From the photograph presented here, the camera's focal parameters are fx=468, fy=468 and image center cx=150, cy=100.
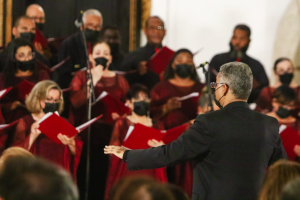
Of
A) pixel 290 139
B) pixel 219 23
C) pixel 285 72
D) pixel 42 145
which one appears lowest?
pixel 42 145

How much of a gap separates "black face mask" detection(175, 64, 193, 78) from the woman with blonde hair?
4.49ft

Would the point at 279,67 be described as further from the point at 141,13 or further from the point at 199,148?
the point at 199,148

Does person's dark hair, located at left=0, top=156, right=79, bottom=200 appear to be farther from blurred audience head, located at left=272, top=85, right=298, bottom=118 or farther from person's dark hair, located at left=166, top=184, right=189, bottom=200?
blurred audience head, located at left=272, top=85, right=298, bottom=118

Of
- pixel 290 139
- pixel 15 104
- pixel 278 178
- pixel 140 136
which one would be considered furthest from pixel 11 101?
pixel 278 178

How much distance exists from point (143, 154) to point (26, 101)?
2.07 m

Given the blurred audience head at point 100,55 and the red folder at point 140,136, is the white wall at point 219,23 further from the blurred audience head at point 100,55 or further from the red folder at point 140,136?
the red folder at point 140,136

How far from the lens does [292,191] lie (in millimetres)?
1399

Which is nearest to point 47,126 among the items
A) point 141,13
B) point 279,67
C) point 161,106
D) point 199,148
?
point 161,106

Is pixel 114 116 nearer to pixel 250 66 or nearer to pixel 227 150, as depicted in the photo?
pixel 250 66

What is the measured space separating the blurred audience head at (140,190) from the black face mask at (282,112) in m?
3.72

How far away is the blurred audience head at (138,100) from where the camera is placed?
457 cm

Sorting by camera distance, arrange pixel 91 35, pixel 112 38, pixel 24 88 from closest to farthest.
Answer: pixel 24 88 → pixel 91 35 → pixel 112 38

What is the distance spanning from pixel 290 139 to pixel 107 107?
179 centimetres

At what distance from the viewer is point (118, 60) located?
5.68m
